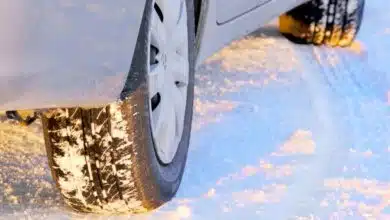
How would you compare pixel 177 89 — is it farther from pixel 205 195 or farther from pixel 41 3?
pixel 41 3

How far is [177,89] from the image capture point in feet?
8.96

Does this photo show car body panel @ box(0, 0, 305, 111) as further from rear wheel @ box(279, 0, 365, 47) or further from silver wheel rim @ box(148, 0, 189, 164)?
rear wheel @ box(279, 0, 365, 47)

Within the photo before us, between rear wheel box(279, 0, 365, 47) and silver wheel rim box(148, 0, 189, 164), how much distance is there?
2122 mm

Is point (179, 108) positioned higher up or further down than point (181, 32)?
further down

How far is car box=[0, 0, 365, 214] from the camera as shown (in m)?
1.81

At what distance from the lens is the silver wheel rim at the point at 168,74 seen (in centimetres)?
243

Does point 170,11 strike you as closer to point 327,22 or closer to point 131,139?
point 131,139

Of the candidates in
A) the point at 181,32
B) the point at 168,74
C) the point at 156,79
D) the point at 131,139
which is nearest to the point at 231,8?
the point at 181,32

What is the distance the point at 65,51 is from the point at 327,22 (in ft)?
10.3

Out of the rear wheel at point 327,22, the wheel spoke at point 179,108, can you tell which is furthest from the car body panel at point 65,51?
the rear wheel at point 327,22

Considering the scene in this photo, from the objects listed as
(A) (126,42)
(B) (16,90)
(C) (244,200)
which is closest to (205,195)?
(C) (244,200)

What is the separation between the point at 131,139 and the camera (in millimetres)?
2309

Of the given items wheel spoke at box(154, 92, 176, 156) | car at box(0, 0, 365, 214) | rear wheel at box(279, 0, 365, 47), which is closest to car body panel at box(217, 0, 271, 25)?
car at box(0, 0, 365, 214)

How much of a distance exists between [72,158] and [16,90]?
579 millimetres
